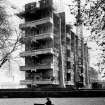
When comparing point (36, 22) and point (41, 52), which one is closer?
point (41, 52)

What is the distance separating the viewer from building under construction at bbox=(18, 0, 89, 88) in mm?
41562

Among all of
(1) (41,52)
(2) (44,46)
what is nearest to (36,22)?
(2) (44,46)

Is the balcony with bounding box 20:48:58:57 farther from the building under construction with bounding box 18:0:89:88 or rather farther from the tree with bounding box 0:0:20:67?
the tree with bounding box 0:0:20:67

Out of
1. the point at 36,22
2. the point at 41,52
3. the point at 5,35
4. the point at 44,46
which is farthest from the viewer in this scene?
the point at 44,46

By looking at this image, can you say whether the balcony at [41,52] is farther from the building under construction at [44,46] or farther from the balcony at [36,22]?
the balcony at [36,22]

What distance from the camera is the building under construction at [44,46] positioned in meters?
41.6

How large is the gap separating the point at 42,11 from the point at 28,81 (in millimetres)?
12739

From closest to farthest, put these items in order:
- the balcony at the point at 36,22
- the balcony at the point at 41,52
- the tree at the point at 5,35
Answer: the tree at the point at 5,35 < the balcony at the point at 41,52 < the balcony at the point at 36,22

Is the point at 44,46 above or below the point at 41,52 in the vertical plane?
above

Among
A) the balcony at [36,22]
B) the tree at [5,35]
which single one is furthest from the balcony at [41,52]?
the tree at [5,35]

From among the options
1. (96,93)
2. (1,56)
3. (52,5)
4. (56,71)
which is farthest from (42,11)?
(96,93)

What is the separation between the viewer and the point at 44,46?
4409 cm

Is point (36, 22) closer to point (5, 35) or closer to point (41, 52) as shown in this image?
point (41, 52)

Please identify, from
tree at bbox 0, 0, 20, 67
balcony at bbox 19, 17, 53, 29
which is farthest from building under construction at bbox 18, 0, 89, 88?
tree at bbox 0, 0, 20, 67
